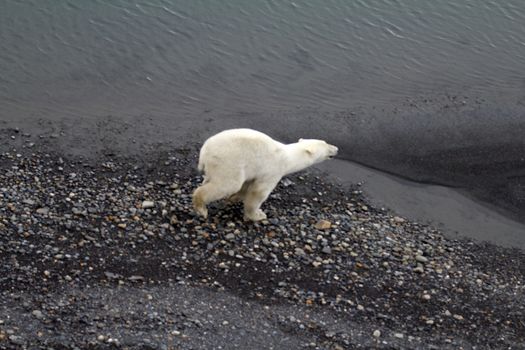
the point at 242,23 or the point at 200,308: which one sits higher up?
the point at 242,23

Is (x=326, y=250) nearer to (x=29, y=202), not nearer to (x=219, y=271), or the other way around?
(x=219, y=271)

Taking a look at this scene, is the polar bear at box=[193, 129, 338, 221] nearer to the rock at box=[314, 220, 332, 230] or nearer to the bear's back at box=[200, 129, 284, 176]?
the bear's back at box=[200, 129, 284, 176]

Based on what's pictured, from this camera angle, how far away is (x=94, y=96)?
573 inches

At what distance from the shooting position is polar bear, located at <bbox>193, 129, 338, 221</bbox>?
394 inches

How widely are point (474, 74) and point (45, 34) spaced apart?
1001cm

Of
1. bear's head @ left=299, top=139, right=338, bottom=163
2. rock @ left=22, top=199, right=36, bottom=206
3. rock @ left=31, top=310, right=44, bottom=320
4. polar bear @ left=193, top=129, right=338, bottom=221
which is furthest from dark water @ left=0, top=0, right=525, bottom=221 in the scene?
rock @ left=31, top=310, right=44, bottom=320

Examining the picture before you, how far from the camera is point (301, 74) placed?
16.3m

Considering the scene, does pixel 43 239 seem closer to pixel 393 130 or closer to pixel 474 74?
pixel 393 130

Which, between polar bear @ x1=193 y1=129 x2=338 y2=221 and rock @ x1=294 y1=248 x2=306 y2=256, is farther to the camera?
rock @ x1=294 y1=248 x2=306 y2=256

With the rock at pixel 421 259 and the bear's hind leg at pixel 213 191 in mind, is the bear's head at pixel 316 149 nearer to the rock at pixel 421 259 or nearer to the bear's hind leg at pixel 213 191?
the bear's hind leg at pixel 213 191

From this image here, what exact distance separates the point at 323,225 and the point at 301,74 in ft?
19.9

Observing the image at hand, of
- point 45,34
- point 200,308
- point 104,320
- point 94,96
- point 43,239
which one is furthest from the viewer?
point 45,34

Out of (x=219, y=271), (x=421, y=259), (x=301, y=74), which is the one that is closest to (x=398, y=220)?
(x=421, y=259)

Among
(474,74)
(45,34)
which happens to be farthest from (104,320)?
(474,74)
